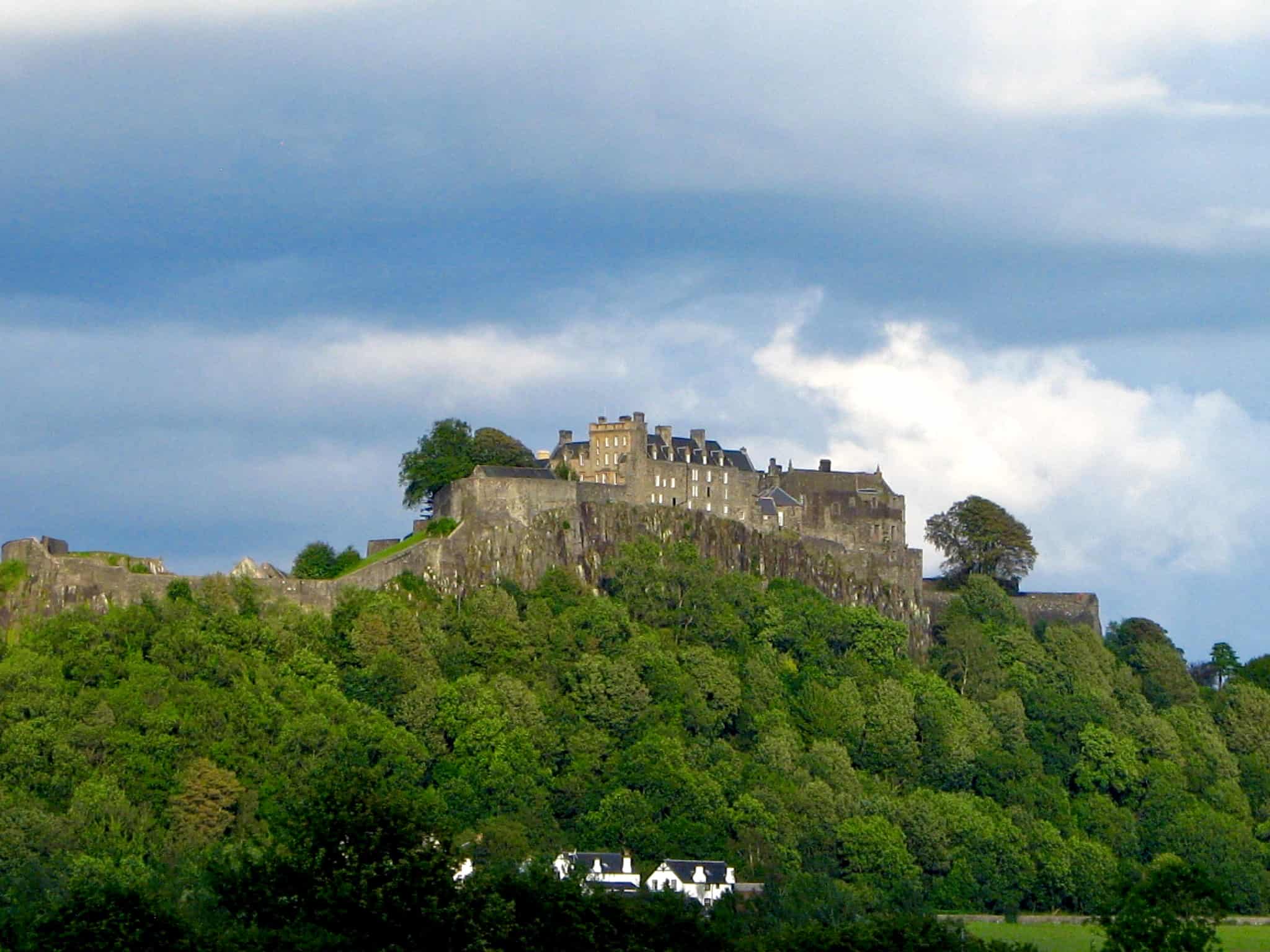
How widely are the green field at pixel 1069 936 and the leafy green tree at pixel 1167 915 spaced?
12504 mm

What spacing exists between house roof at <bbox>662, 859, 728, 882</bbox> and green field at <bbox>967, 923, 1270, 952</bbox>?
9094 mm

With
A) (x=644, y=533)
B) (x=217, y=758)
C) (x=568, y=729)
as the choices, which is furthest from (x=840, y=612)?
(x=217, y=758)

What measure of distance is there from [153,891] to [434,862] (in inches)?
419

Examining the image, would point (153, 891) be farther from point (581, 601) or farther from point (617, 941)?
point (581, 601)

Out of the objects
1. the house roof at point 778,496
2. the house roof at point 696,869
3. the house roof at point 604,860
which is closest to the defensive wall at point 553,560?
the house roof at point 778,496

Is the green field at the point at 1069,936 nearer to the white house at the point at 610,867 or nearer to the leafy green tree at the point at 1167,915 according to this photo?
the white house at the point at 610,867

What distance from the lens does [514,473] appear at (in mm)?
122438

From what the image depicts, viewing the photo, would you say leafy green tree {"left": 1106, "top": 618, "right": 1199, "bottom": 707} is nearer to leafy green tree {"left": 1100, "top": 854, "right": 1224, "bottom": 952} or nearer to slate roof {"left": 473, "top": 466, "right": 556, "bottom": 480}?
slate roof {"left": 473, "top": 466, "right": 556, "bottom": 480}

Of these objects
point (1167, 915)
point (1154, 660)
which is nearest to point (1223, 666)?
point (1154, 660)

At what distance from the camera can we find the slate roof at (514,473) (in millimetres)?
121375

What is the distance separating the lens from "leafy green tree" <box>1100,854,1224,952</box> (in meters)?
76.4

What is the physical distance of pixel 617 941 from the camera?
2793 inches

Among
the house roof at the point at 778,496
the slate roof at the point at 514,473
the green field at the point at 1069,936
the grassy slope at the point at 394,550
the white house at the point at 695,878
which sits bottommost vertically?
the green field at the point at 1069,936

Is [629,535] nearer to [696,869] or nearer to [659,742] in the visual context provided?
[659,742]
